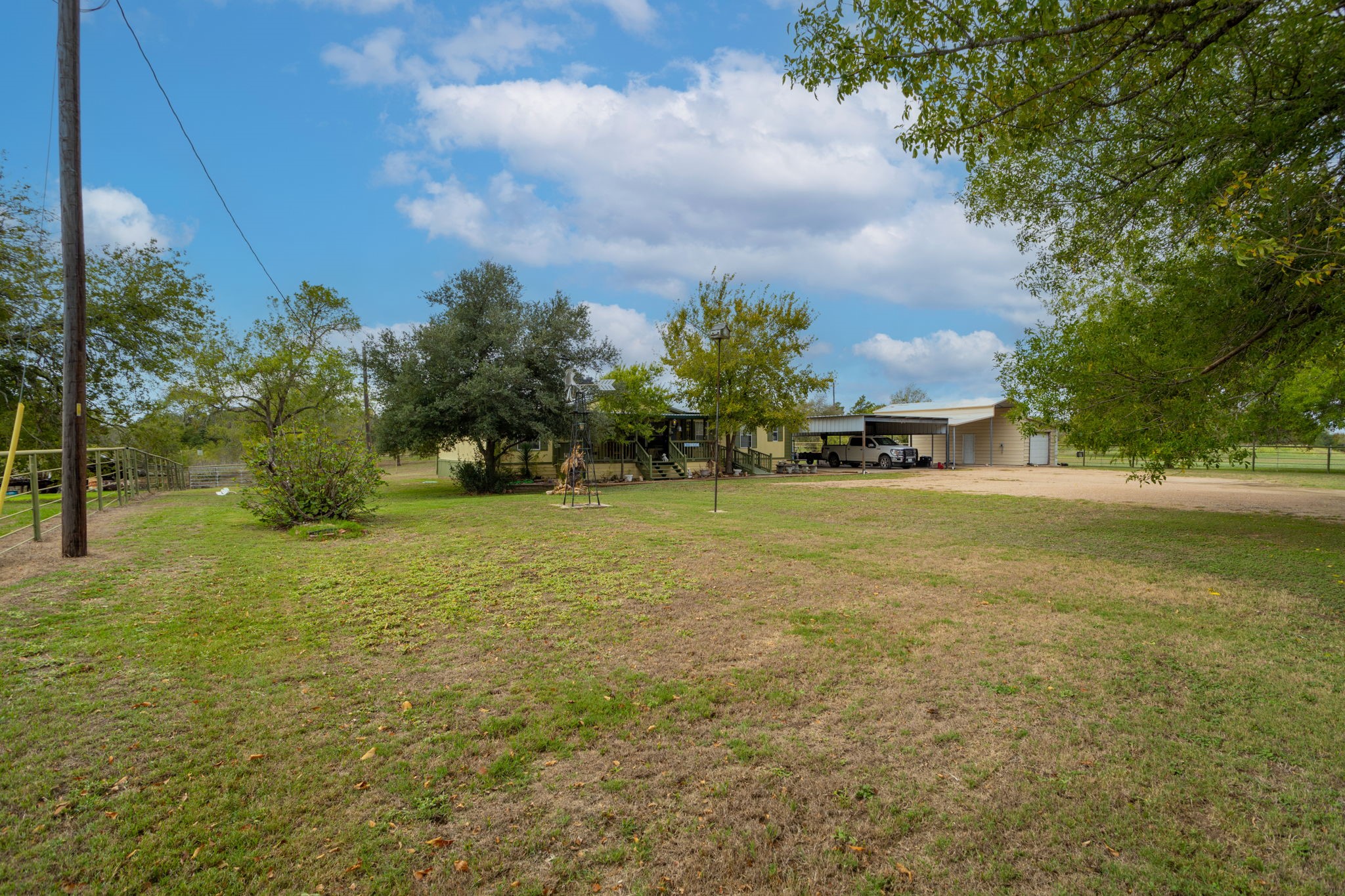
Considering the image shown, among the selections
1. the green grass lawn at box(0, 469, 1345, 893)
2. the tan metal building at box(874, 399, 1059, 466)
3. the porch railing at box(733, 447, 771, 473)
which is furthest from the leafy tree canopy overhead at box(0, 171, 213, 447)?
the tan metal building at box(874, 399, 1059, 466)

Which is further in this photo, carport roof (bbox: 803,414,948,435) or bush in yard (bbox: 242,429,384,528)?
carport roof (bbox: 803,414,948,435)

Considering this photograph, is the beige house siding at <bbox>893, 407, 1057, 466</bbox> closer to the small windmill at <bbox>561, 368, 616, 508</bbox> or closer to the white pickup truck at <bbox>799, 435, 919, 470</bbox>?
the white pickup truck at <bbox>799, 435, 919, 470</bbox>

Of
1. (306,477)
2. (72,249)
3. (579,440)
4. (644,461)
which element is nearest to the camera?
(72,249)

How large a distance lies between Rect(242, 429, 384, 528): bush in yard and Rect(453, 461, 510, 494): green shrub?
1128 cm

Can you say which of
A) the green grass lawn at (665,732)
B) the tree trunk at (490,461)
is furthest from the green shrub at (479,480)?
the green grass lawn at (665,732)

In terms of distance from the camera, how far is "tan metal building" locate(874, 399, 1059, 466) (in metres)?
37.1

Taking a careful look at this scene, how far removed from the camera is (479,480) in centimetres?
2186

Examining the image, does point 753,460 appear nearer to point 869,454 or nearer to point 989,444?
point 869,454

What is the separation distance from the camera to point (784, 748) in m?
3.11

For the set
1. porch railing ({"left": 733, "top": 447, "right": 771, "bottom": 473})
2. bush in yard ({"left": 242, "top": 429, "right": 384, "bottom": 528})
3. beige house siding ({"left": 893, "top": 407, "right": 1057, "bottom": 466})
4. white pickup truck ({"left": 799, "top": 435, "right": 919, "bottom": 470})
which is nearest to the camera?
bush in yard ({"left": 242, "top": 429, "right": 384, "bottom": 528})

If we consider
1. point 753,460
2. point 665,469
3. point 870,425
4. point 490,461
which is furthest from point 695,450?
point 870,425

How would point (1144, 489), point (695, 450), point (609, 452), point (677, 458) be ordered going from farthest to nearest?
point (695, 450) → point (677, 458) → point (609, 452) → point (1144, 489)

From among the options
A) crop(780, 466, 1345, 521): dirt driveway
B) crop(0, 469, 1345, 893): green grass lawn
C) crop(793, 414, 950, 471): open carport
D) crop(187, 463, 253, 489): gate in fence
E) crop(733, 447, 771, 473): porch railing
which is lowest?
crop(0, 469, 1345, 893): green grass lawn

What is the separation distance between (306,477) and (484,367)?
33.9 feet
